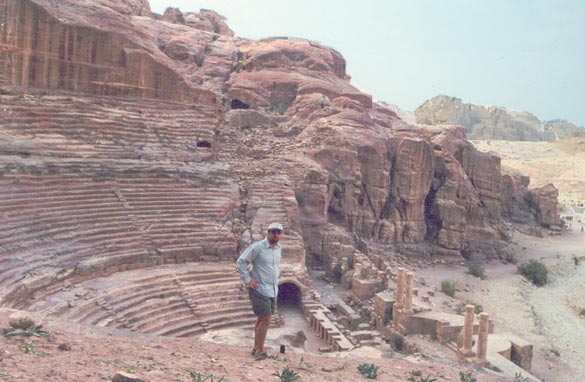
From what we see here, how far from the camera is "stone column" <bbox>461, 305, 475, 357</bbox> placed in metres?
15.1

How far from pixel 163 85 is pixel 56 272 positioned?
13771 millimetres

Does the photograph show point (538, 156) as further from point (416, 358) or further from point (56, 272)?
point (56, 272)

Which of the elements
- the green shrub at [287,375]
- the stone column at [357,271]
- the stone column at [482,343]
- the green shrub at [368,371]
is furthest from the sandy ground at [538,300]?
the green shrub at [287,375]

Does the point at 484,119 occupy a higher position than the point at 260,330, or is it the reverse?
the point at 484,119

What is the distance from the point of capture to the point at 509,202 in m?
43.6

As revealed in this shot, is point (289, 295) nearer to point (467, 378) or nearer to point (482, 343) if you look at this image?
point (482, 343)

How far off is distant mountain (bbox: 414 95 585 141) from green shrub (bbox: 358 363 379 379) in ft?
313

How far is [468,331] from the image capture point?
1527 cm

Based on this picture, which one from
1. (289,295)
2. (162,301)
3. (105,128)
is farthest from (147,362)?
(105,128)

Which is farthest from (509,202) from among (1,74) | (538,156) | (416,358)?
(538,156)

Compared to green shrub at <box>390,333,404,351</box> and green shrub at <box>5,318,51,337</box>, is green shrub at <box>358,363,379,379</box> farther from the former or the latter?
green shrub at <box>390,333,404,351</box>

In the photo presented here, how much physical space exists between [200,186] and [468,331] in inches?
445

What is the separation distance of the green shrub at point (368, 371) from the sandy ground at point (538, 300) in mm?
11977

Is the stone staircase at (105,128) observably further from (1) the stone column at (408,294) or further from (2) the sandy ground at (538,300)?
(2) the sandy ground at (538,300)
